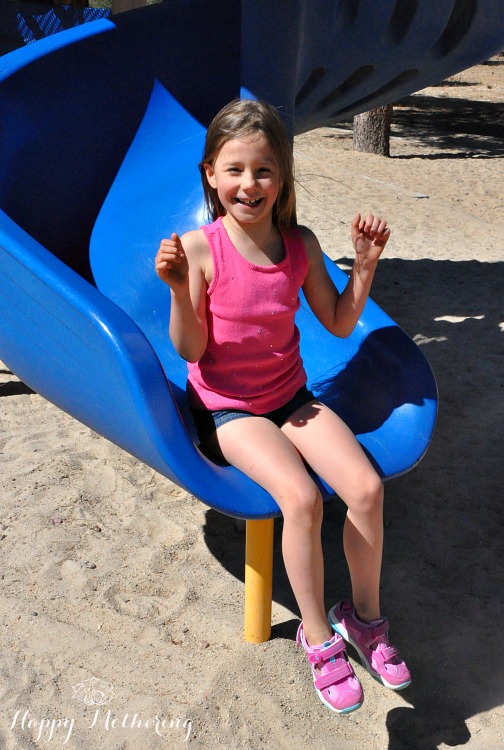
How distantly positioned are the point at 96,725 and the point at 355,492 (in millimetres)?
751

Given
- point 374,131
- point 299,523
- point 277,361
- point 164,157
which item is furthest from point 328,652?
point 374,131

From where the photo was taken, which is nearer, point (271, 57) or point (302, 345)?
point (302, 345)

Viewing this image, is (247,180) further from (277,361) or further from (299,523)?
(299,523)

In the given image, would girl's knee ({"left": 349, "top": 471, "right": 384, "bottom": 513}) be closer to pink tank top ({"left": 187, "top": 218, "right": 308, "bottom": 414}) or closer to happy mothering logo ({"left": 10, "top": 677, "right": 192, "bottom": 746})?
pink tank top ({"left": 187, "top": 218, "right": 308, "bottom": 414})

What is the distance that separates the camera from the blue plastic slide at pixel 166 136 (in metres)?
2.22

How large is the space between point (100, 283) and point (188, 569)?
0.97 m

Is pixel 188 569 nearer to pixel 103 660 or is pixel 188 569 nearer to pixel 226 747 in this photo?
pixel 103 660

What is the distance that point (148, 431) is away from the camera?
1.83m

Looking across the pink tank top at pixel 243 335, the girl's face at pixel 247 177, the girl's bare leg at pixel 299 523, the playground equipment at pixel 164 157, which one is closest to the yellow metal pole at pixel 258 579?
the playground equipment at pixel 164 157

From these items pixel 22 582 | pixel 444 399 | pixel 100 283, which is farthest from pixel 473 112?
pixel 22 582

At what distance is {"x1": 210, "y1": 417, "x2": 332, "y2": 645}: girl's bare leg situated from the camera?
6.02ft

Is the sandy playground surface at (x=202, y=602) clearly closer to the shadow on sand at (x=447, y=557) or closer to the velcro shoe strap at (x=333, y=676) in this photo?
the shadow on sand at (x=447, y=557)

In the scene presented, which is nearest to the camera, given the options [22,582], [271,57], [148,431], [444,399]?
[148,431]

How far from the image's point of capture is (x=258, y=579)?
2133 millimetres
